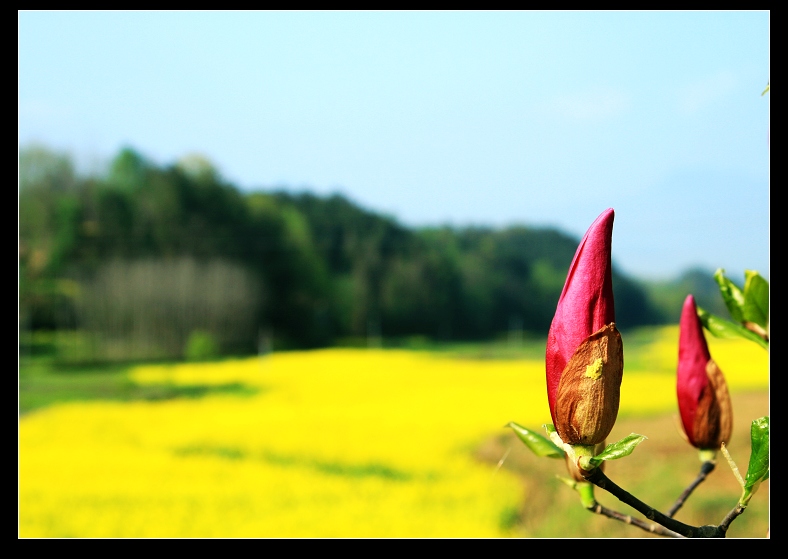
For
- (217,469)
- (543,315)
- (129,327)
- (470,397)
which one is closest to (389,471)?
(217,469)

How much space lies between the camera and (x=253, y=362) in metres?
10.6

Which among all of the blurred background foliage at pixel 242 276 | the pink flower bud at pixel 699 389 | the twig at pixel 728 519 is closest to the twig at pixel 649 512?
the twig at pixel 728 519

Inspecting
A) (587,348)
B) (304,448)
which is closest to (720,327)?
(587,348)

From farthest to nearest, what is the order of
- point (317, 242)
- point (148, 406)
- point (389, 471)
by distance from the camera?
point (317, 242) → point (148, 406) → point (389, 471)

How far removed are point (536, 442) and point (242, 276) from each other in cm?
994

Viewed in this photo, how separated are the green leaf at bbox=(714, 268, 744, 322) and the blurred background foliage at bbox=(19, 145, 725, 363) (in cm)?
832

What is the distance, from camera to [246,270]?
10.2m

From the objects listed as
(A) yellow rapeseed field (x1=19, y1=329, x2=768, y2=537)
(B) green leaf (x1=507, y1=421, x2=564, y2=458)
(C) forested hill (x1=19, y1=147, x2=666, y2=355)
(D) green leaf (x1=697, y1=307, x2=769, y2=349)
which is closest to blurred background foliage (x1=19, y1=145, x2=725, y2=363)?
(C) forested hill (x1=19, y1=147, x2=666, y2=355)

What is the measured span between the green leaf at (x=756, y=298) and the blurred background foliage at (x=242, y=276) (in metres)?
8.34

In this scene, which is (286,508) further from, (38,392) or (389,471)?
(38,392)

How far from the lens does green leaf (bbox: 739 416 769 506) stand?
1.41ft

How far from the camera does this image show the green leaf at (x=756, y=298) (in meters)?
0.54

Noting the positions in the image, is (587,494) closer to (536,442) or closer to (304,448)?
(536,442)

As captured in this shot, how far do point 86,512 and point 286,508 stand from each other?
5.57ft
